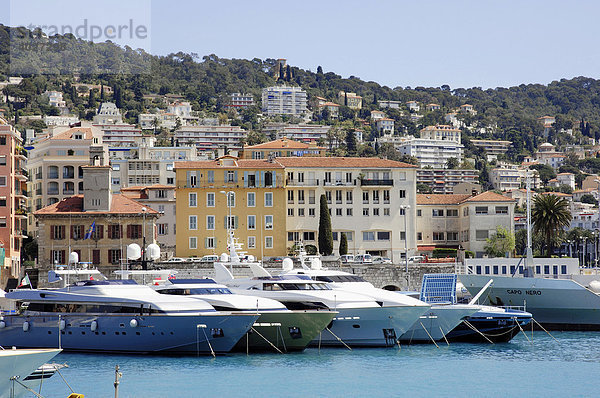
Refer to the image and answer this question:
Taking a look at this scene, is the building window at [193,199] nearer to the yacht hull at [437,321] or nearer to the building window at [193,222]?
the building window at [193,222]

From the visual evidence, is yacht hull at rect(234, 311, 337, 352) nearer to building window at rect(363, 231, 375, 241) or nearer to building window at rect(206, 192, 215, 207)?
building window at rect(206, 192, 215, 207)

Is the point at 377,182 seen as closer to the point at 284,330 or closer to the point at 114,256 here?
the point at 114,256

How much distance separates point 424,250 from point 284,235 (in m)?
17.4

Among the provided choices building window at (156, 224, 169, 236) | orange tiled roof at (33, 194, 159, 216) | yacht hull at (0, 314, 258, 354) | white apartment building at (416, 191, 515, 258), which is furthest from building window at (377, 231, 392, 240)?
yacht hull at (0, 314, 258, 354)

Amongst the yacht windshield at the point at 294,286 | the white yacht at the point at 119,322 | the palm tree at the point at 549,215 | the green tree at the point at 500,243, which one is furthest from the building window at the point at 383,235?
the white yacht at the point at 119,322

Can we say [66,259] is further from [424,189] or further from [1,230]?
[424,189]

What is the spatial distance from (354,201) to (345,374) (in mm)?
51584

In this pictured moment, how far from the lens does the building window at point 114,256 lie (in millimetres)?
71625

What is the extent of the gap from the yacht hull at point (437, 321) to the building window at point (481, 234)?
46.5 meters

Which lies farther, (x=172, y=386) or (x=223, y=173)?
(x=223, y=173)

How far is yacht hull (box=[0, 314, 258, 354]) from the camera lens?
42531mm

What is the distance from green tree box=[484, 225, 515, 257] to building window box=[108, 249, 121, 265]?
38142 millimetres

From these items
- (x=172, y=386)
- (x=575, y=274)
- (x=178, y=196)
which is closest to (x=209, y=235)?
(x=178, y=196)

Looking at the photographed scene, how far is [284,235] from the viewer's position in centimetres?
8706
